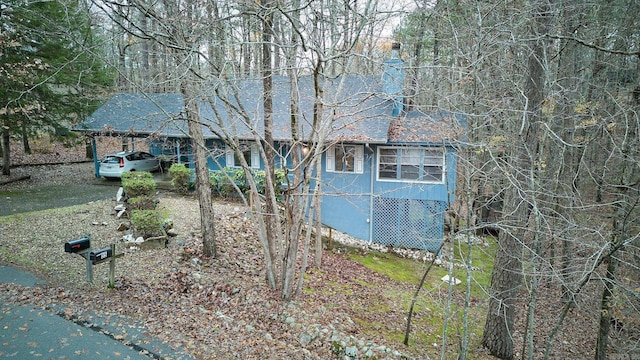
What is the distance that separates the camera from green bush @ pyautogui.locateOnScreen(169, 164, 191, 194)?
45.5 feet

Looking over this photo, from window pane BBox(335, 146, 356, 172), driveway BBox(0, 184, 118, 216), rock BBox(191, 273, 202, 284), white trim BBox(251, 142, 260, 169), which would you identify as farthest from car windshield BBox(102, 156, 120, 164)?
rock BBox(191, 273, 202, 284)

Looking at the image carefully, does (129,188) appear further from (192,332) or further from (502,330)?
(502,330)

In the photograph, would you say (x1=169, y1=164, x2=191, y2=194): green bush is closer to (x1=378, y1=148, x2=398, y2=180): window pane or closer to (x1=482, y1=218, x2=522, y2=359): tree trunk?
(x1=378, y1=148, x2=398, y2=180): window pane

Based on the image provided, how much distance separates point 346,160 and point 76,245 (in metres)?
8.66

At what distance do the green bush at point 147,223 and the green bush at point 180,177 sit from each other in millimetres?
5416

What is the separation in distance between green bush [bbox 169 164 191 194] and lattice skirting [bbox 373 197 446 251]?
7.20m

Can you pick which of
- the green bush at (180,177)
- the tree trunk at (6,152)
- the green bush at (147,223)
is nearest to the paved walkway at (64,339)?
the green bush at (147,223)

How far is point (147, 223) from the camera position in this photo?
27.7 feet

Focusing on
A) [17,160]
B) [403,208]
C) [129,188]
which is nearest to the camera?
[129,188]

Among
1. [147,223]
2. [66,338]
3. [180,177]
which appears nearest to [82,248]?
[66,338]

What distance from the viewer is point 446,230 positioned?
572 inches

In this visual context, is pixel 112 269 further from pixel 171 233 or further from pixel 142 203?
pixel 142 203

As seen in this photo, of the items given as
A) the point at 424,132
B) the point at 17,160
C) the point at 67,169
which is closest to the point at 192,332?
the point at 424,132

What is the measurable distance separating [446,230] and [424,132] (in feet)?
14.6
